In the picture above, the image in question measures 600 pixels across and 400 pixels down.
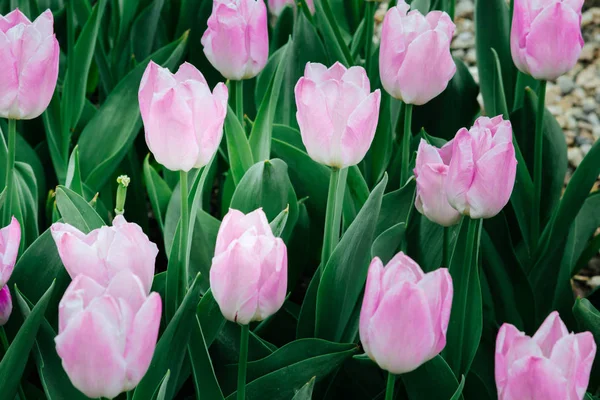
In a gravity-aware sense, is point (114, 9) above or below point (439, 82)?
below

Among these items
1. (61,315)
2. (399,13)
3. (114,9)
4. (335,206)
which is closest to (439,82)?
(399,13)

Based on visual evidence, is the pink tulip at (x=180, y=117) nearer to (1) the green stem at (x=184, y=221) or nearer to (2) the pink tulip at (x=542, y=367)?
(1) the green stem at (x=184, y=221)

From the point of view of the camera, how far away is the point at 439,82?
1015mm

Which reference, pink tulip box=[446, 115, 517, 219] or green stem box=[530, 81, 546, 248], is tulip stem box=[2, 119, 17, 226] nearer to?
pink tulip box=[446, 115, 517, 219]

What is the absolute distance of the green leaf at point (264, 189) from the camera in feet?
3.36

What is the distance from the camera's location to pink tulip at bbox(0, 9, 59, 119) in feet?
2.87

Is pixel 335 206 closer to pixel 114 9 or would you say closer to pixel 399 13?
pixel 399 13

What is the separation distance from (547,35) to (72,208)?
0.61 m

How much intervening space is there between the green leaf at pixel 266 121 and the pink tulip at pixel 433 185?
273mm

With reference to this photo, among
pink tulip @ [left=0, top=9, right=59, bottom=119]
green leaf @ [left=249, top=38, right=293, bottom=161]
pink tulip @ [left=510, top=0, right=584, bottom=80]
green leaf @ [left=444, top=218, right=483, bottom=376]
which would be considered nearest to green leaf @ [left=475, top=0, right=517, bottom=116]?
pink tulip @ [left=510, top=0, right=584, bottom=80]

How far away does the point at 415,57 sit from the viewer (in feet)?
3.28

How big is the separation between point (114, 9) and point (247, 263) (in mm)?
1067

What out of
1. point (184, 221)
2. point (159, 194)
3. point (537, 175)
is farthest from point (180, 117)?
point (537, 175)

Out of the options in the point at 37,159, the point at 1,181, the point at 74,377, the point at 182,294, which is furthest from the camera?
the point at 37,159
